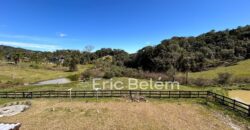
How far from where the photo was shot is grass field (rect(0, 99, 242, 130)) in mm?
13398

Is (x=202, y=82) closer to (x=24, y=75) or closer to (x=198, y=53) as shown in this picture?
(x=198, y=53)

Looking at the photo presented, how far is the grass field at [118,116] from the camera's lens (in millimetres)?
13398

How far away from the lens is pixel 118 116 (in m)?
15.5

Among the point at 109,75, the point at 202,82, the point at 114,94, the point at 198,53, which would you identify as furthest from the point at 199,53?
the point at 114,94

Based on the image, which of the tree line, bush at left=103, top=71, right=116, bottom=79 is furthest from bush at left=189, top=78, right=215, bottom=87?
bush at left=103, top=71, right=116, bottom=79

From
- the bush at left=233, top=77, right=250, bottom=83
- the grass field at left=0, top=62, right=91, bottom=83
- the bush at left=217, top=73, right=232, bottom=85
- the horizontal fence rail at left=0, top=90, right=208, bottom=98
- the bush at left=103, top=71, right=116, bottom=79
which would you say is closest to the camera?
the horizontal fence rail at left=0, top=90, right=208, bottom=98

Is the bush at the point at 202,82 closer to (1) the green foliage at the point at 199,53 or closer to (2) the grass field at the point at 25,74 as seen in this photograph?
(1) the green foliage at the point at 199,53

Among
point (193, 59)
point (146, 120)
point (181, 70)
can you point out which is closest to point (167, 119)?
point (146, 120)

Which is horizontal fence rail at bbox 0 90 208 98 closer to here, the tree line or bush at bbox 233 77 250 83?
bush at bbox 233 77 250 83

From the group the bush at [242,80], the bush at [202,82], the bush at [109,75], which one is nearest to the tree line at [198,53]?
the bush at [202,82]

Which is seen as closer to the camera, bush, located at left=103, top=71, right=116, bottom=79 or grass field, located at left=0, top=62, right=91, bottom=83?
grass field, located at left=0, top=62, right=91, bottom=83

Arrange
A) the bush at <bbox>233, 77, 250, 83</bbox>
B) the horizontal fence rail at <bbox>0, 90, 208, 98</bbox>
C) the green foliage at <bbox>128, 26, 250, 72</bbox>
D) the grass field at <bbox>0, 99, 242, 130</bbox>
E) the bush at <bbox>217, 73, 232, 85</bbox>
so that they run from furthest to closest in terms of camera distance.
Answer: the green foliage at <bbox>128, 26, 250, 72</bbox> → the bush at <bbox>233, 77, 250, 83</bbox> → the bush at <bbox>217, 73, 232, 85</bbox> → the horizontal fence rail at <bbox>0, 90, 208, 98</bbox> → the grass field at <bbox>0, 99, 242, 130</bbox>

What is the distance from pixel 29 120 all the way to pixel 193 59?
42.2 metres

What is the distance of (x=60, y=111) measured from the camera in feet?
56.0
